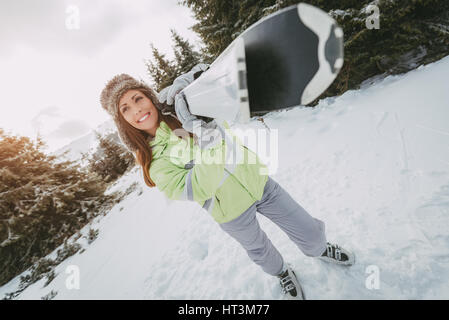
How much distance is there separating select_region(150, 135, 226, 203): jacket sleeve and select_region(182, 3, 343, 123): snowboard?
0.28 metres

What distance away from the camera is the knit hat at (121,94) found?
57.8 inches

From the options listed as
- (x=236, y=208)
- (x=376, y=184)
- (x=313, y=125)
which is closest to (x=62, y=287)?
(x=236, y=208)

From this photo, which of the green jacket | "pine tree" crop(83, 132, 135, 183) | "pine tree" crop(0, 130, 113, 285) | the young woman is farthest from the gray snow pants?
"pine tree" crop(83, 132, 135, 183)

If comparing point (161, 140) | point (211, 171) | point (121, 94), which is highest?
point (121, 94)

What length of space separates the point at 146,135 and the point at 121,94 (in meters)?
0.38

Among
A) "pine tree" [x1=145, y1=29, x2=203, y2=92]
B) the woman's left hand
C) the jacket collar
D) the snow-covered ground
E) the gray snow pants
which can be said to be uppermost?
"pine tree" [x1=145, y1=29, x2=203, y2=92]

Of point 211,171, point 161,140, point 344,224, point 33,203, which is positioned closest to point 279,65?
point 211,171

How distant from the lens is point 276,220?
1535 millimetres

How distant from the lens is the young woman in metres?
1.14

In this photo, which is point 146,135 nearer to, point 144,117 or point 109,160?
point 144,117

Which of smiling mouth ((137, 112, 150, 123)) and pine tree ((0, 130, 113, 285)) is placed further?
pine tree ((0, 130, 113, 285))

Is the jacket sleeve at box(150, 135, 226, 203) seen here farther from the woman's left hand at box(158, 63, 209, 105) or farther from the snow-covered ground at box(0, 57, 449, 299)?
the snow-covered ground at box(0, 57, 449, 299)

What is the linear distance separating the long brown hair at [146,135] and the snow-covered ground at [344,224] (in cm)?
51
